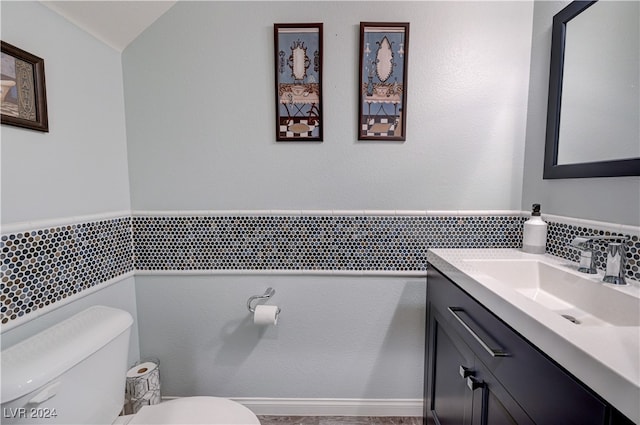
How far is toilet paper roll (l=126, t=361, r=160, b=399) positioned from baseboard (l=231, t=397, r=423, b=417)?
407mm

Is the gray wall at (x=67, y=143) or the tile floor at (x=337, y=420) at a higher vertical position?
the gray wall at (x=67, y=143)

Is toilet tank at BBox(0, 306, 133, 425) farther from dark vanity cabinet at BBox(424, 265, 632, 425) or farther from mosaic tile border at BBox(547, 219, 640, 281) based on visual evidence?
Result: mosaic tile border at BBox(547, 219, 640, 281)

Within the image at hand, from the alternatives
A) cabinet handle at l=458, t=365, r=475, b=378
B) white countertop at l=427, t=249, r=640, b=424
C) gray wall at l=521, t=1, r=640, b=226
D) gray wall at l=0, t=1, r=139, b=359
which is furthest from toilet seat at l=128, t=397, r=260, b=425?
gray wall at l=521, t=1, r=640, b=226

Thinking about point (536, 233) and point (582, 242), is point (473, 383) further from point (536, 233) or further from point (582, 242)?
point (536, 233)

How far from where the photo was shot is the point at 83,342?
853 mm

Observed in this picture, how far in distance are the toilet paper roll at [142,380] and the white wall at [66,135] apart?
2.60 ft

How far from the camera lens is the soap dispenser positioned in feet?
3.93

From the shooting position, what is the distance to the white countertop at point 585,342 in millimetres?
469

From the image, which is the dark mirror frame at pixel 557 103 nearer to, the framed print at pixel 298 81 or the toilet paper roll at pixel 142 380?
the framed print at pixel 298 81

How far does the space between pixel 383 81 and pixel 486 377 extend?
121 cm

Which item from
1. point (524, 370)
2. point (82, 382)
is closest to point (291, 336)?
point (82, 382)

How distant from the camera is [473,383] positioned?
892 millimetres

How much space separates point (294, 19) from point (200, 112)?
0.61 metres

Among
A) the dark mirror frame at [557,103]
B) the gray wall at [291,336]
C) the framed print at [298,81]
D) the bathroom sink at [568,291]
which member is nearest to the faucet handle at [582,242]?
the bathroom sink at [568,291]
